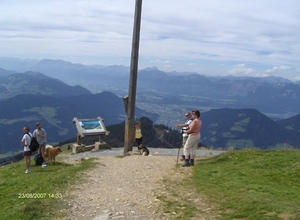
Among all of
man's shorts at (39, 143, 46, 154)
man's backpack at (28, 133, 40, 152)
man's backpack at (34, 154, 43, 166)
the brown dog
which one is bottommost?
man's backpack at (34, 154, 43, 166)

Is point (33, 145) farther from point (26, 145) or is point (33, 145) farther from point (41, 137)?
point (41, 137)

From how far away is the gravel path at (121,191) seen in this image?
8.11 meters

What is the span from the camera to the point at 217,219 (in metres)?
7.56

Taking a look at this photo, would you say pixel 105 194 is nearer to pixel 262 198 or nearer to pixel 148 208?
pixel 148 208

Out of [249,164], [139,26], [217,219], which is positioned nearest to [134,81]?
[139,26]

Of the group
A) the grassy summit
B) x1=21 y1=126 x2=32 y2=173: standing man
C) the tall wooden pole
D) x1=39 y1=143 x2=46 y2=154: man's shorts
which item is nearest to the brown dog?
x1=39 y1=143 x2=46 y2=154: man's shorts

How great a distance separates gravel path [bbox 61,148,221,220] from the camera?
319 inches

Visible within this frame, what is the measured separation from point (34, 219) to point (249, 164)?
8.51 meters

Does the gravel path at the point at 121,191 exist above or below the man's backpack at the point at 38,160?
above

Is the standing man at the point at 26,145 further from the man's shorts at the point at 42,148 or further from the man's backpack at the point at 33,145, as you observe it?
the man's shorts at the point at 42,148

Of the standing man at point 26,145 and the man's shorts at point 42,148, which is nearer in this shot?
the standing man at point 26,145

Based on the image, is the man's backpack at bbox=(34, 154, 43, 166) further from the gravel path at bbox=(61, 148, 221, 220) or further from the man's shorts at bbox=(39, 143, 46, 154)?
the gravel path at bbox=(61, 148, 221, 220)

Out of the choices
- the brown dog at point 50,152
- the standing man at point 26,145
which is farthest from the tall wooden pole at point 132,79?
the standing man at point 26,145

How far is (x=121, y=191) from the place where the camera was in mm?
10000
